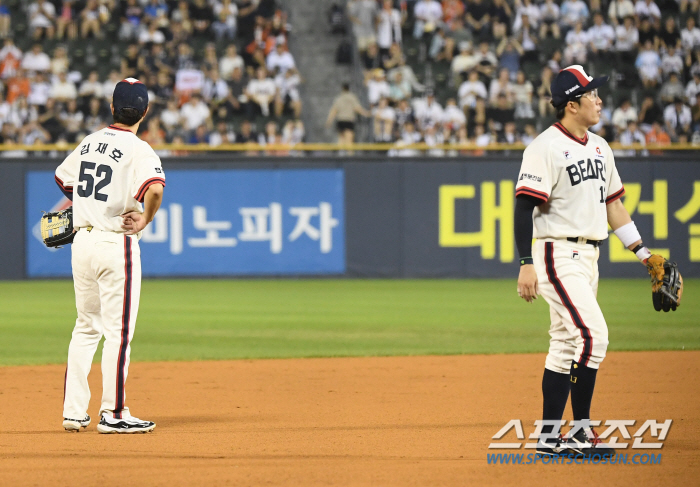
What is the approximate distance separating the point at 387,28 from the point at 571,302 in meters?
17.0

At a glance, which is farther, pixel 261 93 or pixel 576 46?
pixel 576 46

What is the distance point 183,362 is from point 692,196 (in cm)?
1154

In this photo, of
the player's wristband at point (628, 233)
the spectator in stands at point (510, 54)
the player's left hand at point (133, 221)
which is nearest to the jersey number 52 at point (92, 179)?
the player's left hand at point (133, 221)

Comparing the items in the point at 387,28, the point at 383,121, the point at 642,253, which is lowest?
the point at 642,253

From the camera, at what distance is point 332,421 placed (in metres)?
6.43

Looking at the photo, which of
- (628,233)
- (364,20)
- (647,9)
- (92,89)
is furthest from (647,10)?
(628,233)

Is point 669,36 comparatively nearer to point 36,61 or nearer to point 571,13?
point 571,13

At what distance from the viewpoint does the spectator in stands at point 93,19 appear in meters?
21.2

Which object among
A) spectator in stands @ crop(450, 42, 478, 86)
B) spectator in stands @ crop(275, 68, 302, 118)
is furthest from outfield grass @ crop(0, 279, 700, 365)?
spectator in stands @ crop(450, 42, 478, 86)

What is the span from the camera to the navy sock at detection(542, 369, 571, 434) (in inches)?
210

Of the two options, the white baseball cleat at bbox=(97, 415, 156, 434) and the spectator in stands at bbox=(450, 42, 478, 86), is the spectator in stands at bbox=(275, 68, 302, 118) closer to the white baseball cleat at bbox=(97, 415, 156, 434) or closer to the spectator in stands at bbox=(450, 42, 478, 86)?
the spectator in stands at bbox=(450, 42, 478, 86)

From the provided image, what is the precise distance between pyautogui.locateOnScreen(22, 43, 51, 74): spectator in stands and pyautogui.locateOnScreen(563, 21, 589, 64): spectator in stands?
10.7 m

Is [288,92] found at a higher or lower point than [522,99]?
higher

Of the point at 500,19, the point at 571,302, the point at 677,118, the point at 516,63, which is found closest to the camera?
the point at 571,302
